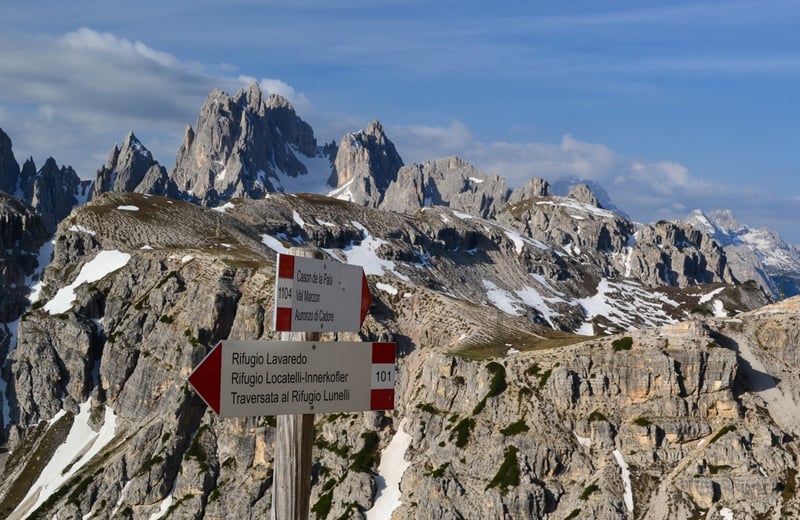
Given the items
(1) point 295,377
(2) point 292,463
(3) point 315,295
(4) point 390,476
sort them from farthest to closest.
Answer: (4) point 390,476
(3) point 315,295
(2) point 292,463
(1) point 295,377

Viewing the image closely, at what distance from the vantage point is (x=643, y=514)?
10638cm

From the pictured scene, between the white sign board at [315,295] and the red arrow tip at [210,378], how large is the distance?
43.0 inches

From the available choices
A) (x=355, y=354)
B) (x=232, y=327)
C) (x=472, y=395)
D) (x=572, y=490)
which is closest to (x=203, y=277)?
(x=232, y=327)

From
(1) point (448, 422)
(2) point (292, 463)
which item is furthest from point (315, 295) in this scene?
(1) point (448, 422)

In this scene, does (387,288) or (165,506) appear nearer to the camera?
(165,506)

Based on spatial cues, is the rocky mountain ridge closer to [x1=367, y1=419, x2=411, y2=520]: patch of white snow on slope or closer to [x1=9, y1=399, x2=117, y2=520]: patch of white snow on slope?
[x1=9, y1=399, x2=117, y2=520]: patch of white snow on slope

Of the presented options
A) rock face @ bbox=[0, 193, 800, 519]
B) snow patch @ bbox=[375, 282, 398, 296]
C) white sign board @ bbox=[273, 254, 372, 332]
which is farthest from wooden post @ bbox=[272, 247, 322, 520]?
snow patch @ bbox=[375, 282, 398, 296]

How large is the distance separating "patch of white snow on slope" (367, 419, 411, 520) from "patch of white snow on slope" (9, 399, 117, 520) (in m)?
70.5

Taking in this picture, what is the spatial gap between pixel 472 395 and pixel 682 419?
30.5m

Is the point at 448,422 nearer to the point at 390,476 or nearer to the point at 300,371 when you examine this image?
the point at 390,476

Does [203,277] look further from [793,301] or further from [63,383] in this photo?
[793,301]

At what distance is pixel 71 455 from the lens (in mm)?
177250

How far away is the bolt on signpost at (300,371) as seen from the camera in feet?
43.5

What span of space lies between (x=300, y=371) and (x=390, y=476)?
122m
